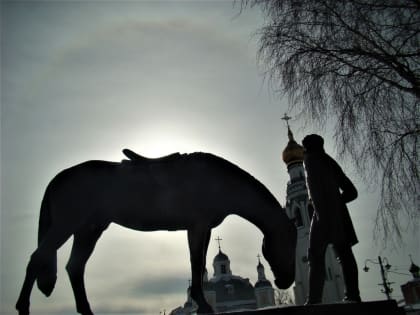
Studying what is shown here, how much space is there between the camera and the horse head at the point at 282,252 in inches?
161

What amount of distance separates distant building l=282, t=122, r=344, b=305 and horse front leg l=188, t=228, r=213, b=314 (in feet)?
125

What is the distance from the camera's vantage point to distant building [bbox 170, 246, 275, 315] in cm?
5544

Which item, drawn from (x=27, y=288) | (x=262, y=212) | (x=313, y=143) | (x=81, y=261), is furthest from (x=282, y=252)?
(x=27, y=288)

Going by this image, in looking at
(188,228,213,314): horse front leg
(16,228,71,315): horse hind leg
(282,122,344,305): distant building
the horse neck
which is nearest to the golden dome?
(282,122,344,305): distant building

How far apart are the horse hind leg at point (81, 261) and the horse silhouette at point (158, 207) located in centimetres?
1

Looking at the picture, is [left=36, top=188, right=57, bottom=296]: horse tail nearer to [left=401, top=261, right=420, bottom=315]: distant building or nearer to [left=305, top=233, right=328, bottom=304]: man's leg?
[left=305, top=233, right=328, bottom=304]: man's leg

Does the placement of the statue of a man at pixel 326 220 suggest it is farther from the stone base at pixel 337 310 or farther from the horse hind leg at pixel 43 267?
the horse hind leg at pixel 43 267

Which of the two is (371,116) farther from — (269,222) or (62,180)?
(62,180)

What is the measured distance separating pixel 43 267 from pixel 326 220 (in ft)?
10.9

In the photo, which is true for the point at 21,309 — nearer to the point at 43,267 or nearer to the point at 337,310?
the point at 43,267

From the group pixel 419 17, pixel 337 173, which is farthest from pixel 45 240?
pixel 419 17

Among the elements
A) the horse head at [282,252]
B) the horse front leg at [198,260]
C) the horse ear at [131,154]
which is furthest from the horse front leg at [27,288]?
the horse head at [282,252]

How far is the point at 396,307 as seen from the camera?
10.8 feet

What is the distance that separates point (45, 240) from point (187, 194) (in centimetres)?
171
